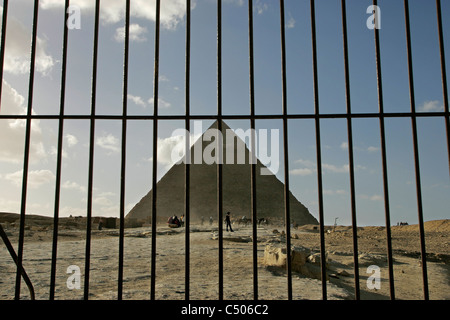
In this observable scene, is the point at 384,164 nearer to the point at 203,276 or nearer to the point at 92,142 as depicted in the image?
the point at 92,142

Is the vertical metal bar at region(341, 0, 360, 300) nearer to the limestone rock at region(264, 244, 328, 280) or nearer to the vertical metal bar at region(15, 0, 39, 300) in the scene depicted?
the vertical metal bar at region(15, 0, 39, 300)

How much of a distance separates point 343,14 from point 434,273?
8.93 meters

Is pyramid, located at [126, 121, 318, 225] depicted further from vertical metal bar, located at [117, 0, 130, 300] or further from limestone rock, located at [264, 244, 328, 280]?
vertical metal bar, located at [117, 0, 130, 300]

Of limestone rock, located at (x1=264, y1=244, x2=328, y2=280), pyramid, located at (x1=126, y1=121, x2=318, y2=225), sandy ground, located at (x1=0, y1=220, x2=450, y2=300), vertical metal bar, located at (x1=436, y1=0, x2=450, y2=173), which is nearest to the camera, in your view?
vertical metal bar, located at (x1=436, y1=0, x2=450, y2=173)

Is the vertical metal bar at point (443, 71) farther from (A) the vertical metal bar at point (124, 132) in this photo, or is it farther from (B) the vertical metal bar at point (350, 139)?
(A) the vertical metal bar at point (124, 132)

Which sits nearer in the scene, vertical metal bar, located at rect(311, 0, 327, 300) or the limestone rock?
vertical metal bar, located at rect(311, 0, 327, 300)

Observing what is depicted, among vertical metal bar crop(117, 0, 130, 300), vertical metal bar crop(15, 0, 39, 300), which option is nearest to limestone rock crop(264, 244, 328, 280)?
vertical metal bar crop(117, 0, 130, 300)

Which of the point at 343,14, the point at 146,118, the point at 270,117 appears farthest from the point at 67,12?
the point at 343,14

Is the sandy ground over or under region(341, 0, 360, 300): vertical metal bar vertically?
under

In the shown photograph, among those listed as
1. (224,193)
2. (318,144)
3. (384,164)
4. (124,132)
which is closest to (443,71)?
(384,164)

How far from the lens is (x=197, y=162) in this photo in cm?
7600

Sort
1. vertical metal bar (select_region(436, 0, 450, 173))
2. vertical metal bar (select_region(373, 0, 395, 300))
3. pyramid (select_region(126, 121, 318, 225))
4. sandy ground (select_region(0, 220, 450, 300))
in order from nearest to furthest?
vertical metal bar (select_region(373, 0, 395, 300)), vertical metal bar (select_region(436, 0, 450, 173)), sandy ground (select_region(0, 220, 450, 300)), pyramid (select_region(126, 121, 318, 225))

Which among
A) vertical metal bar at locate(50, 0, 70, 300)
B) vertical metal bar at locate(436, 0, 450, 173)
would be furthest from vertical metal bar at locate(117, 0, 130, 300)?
vertical metal bar at locate(436, 0, 450, 173)
